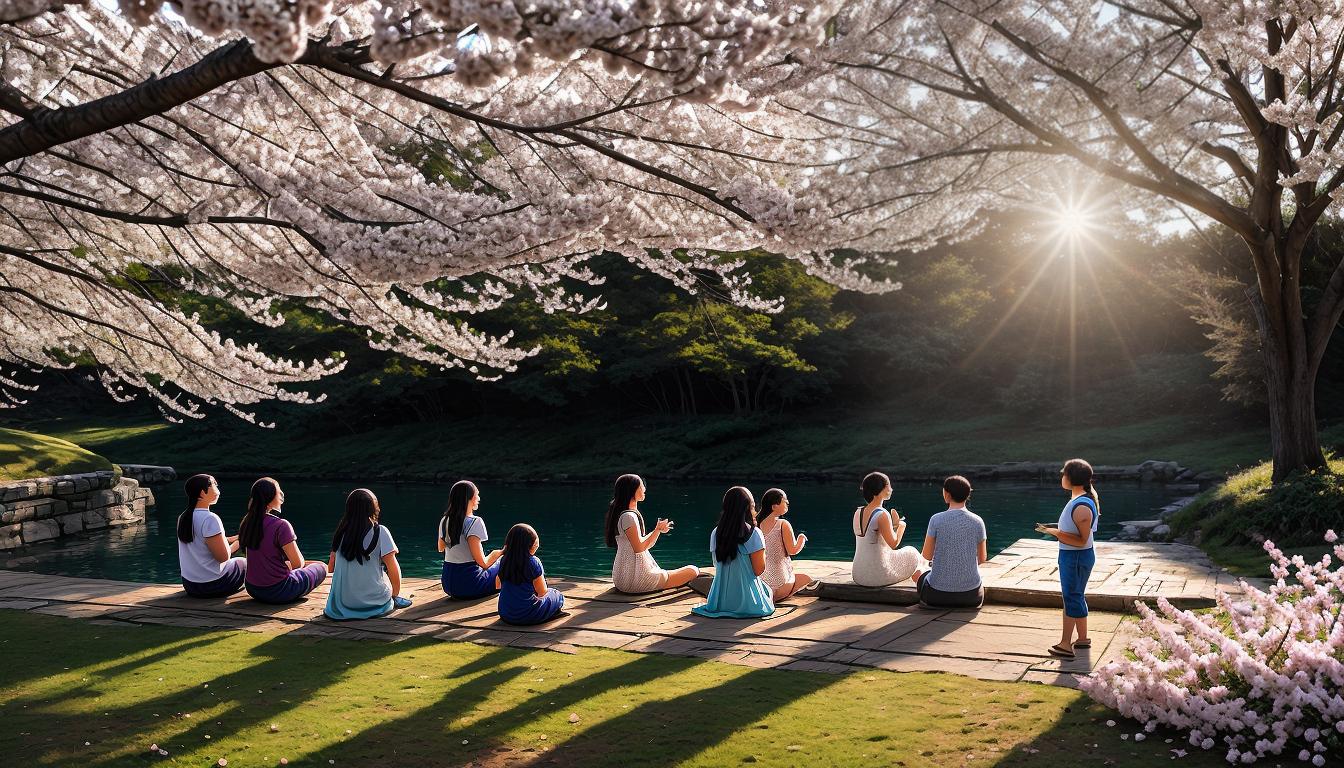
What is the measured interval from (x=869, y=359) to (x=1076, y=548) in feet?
104

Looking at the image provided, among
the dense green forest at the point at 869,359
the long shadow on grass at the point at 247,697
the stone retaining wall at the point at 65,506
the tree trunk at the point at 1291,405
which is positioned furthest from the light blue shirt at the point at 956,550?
the dense green forest at the point at 869,359

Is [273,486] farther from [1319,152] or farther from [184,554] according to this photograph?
[1319,152]

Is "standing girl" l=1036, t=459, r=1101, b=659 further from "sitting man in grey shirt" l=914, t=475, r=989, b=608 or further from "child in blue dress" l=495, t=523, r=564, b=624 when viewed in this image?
"child in blue dress" l=495, t=523, r=564, b=624

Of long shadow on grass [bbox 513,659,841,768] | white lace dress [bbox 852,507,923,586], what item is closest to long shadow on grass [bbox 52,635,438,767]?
long shadow on grass [bbox 513,659,841,768]

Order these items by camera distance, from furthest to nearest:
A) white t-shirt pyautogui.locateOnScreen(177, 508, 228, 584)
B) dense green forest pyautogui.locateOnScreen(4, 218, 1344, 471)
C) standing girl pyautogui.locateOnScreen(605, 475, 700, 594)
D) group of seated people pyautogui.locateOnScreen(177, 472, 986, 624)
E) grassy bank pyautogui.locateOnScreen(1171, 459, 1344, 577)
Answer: dense green forest pyautogui.locateOnScreen(4, 218, 1344, 471)
grassy bank pyautogui.locateOnScreen(1171, 459, 1344, 577)
white t-shirt pyautogui.locateOnScreen(177, 508, 228, 584)
standing girl pyautogui.locateOnScreen(605, 475, 700, 594)
group of seated people pyautogui.locateOnScreen(177, 472, 986, 624)

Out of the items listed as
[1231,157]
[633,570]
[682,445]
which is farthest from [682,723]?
[682,445]

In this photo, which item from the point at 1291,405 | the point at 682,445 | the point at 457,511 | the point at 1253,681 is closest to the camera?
the point at 1253,681

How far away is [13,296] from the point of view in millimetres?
9305

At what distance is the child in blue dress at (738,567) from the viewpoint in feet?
25.8

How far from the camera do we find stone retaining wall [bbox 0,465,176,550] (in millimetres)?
17391

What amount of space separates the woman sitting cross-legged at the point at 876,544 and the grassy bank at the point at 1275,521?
3.76 m

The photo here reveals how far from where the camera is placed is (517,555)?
7.62m

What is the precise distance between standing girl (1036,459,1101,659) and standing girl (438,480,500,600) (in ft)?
14.7

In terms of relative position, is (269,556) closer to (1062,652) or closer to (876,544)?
(876,544)
